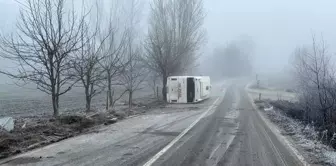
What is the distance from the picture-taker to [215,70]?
401 ft

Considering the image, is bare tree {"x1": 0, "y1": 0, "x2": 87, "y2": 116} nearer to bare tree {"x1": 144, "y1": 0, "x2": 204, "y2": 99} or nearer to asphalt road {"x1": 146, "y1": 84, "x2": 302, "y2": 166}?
asphalt road {"x1": 146, "y1": 84, "x2": 302, "y2": 166}

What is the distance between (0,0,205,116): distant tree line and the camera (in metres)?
13.6

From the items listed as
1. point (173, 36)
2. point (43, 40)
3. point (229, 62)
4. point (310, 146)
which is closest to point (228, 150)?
point (310, 146)

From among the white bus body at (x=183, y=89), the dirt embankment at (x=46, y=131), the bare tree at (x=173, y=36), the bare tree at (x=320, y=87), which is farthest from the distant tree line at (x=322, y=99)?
the bare tree at (x=173, y=36)

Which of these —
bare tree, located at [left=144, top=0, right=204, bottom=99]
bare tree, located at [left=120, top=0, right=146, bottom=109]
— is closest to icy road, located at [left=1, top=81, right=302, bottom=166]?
bare tree, located at [left=120, top=0, right=146, bottom=109]

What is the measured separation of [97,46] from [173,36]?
1455 centimetres

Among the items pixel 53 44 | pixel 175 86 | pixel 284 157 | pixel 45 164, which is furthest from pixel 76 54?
pixel 175 86

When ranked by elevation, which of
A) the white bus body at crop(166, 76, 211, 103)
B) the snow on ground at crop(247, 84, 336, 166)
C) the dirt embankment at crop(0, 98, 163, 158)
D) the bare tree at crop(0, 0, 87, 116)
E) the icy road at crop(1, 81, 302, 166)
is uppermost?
the bare tree at crop(0, 0, 87, 116)

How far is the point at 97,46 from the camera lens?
20.6 m

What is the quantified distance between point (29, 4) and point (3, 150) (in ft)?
21.9

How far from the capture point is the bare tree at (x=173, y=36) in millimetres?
31375

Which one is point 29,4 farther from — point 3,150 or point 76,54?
point 3,150

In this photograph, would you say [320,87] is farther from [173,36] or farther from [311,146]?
[173,36]

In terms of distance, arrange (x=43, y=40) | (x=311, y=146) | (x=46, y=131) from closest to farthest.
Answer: (x=311, y=146) < (x=46, y=131) < (x=43, y=40)
